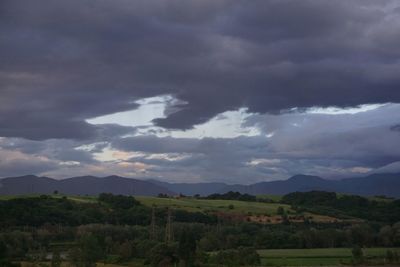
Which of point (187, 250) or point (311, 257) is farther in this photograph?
point (311, 257)

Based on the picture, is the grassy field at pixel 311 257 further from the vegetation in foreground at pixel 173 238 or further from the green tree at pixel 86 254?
the green tree at pixel 86 254

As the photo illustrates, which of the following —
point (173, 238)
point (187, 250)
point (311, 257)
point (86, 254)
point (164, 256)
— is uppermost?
point (173, 238)

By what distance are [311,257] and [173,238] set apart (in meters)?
34.0

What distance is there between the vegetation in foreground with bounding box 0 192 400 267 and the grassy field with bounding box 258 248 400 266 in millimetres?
183

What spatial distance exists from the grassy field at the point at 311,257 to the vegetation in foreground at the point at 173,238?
7.2 inches

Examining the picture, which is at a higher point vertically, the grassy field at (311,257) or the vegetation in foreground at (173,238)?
the vegetation in foreground at (173,238)

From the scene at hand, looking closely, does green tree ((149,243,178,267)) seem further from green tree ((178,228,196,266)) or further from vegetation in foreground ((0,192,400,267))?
green tree ((178,228,196,266))

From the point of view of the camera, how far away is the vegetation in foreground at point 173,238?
105 metres

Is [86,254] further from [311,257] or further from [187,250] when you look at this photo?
[311,257]

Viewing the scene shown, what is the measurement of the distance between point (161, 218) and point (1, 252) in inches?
3833

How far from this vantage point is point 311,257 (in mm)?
121312

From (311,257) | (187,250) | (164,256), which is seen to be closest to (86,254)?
(164,256)

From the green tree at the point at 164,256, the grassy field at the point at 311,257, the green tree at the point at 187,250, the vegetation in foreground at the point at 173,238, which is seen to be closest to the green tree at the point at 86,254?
the vegetation in foreground at the point at 173,238

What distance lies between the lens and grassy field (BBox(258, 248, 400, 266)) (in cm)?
11043
